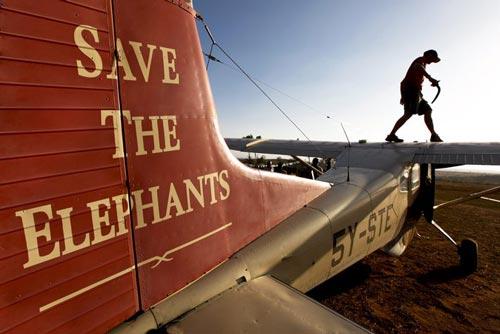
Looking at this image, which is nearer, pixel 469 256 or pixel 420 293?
pixel 420 293

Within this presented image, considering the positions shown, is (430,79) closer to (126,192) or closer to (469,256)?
(469,256)

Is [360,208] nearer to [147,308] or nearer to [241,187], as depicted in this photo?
[241,187]

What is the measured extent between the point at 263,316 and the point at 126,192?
124cm

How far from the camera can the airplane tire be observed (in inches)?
289

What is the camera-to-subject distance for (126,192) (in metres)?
2.13

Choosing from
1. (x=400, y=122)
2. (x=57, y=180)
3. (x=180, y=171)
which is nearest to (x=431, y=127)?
(x=400, y=122)

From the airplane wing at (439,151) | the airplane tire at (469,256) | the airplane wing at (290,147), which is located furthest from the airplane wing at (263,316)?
the airplane tire at (469,256)

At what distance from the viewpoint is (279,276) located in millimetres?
3332

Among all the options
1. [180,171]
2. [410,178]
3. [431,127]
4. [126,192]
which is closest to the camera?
[126,192]

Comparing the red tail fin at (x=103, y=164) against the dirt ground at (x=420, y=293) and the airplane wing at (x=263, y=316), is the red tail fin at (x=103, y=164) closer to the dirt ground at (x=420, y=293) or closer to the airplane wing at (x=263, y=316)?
the airplane wing at (x=263, y=316)

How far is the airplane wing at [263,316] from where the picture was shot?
2.05m

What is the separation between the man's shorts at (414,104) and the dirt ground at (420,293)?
365cm

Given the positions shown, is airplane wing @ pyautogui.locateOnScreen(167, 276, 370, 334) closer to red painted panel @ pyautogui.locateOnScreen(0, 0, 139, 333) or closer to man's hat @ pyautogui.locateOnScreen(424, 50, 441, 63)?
red painted panel @ pyautogui.locateOnScreen(0, 0, 139, 333)

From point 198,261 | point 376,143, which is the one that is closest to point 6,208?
point 198,261
